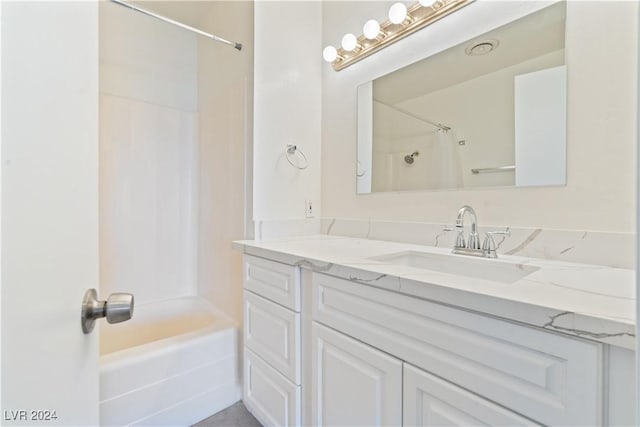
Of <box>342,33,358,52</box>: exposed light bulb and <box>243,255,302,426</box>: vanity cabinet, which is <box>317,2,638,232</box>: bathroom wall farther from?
<box>243,255,302,426</box>: vanity cabinet

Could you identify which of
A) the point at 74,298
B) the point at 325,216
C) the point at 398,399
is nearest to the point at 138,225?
the point at 325,216

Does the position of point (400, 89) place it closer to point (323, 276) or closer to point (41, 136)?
point (323, 276)

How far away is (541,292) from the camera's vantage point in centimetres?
61

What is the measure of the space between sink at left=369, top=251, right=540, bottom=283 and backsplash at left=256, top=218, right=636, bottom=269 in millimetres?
168

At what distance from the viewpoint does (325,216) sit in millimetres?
1880

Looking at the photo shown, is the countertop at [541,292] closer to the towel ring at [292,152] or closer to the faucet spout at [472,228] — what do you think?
the faucet spout at [472,228]

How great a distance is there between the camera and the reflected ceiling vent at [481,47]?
118 cm

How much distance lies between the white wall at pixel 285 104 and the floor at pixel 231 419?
1007 mm

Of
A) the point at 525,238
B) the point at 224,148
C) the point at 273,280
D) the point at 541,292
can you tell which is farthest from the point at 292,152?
the point at 541,292

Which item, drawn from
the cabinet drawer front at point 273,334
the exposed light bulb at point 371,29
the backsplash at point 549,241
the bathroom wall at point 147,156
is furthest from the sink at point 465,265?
the bathroom wall at point 147,156

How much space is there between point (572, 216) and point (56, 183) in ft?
4.36

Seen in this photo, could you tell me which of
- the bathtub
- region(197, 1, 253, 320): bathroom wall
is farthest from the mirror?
the bathtub

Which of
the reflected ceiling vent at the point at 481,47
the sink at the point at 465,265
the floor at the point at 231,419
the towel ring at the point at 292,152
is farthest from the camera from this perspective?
the towel ring at the point at 292,152

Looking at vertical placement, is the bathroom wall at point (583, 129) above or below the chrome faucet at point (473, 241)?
above
